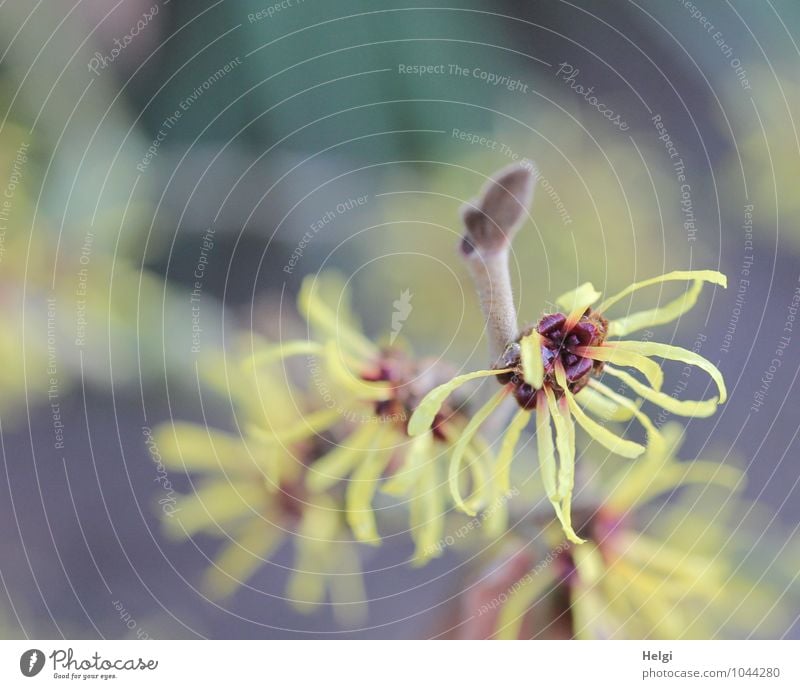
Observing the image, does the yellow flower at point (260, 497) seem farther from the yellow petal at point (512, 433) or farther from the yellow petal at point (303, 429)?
the yellow petal at point (512, 433)

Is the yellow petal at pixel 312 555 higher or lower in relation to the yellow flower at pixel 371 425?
lower

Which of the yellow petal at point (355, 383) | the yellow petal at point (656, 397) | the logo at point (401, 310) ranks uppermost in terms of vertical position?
the logo at point (401, 310)

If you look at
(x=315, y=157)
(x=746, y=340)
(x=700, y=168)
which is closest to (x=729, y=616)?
(x=746, y=340)

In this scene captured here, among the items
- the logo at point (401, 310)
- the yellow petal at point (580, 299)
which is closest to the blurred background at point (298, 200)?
the logo at point (401, 310)

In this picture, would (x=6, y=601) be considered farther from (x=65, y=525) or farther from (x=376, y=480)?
(x=376, y=480)

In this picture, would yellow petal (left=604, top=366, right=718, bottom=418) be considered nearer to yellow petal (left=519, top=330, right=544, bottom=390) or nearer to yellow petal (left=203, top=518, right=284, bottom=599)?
yellow petal (left=519, top=330, right=544, bottom=390)
